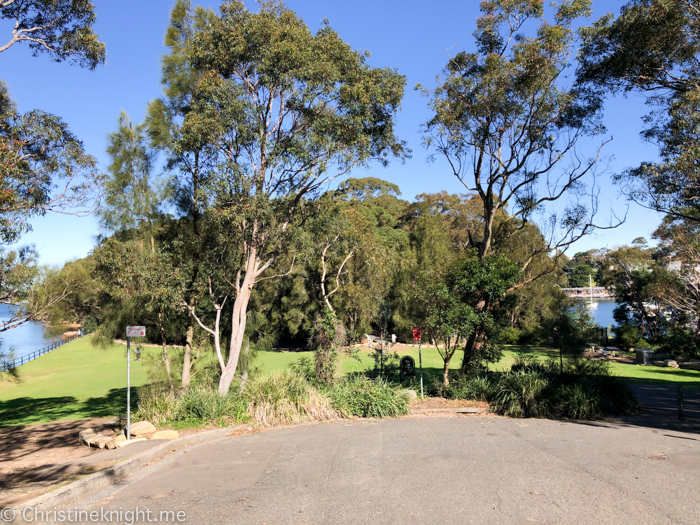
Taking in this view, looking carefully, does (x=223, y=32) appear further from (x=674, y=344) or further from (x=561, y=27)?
(x=674, y=344)

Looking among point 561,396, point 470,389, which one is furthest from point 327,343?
point 561,396

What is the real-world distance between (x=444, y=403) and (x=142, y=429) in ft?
25.3

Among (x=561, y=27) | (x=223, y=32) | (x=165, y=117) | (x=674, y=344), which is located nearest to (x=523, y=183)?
(x=561, y=27)

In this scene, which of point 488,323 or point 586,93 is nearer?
point 488,323

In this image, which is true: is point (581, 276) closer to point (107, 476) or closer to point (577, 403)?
point (577, 403)

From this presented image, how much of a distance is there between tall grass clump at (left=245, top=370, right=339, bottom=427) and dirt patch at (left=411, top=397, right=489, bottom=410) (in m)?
2.58

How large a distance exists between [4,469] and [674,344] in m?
32.6

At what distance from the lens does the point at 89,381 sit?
84.3ft

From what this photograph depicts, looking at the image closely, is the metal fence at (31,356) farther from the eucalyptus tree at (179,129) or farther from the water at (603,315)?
the water at (603,315)

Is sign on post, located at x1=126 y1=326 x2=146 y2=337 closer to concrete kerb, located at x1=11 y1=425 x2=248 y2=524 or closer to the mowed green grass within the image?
concrete kerb, located at x1=11 y1=425 x2=248 y2=524

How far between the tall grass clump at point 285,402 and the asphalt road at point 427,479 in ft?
3.73

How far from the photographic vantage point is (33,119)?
10.8m

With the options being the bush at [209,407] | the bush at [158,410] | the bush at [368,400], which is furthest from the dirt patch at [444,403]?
the bush at [158,410]

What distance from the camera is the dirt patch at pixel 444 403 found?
13156mm
